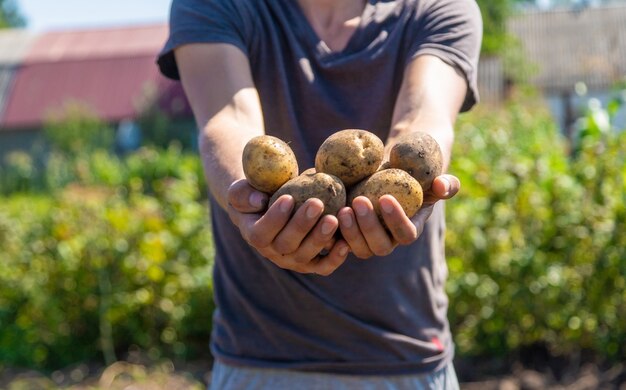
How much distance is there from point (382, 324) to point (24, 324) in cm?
343

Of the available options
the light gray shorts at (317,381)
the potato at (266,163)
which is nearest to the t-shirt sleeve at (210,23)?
the potato at (266,163)

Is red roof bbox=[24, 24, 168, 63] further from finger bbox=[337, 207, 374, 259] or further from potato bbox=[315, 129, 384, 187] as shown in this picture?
finger bbox=[337, 207, 374, 259]

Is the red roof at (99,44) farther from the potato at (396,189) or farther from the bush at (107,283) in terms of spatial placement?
the potato at (396,189)

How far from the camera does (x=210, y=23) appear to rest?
86.2 inches

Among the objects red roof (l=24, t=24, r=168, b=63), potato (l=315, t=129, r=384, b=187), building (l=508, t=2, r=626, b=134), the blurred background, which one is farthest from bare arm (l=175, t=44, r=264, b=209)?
red roof (l=24, t=24, r=168, b=63)

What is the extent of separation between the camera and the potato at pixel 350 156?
1907 mm

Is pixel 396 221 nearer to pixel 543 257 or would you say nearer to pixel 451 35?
pixel 451 35

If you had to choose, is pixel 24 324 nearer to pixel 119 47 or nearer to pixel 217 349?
pixel 217 349

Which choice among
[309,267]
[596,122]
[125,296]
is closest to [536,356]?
[596,122]

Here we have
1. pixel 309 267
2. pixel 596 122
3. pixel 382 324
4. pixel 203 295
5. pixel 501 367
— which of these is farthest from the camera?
pixel 596 122

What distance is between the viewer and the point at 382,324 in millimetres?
2158

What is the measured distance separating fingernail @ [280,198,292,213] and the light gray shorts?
1.79 ft

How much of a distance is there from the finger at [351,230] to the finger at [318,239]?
0.06 feet

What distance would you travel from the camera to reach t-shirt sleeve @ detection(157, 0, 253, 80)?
2.18 meters
